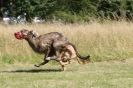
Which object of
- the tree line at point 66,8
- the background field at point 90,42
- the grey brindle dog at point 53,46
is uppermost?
the grey brindle dog at point 53,46

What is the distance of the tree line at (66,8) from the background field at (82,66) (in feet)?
49.3

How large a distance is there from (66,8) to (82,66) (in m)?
24.1

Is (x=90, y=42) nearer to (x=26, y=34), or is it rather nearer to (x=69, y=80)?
(x=26, y=34)

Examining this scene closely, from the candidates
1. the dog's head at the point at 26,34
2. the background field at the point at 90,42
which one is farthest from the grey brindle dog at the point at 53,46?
the background field at the point at 90,42

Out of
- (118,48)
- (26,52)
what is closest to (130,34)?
(118,48)

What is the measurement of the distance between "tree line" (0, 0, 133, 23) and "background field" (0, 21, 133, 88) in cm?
1504

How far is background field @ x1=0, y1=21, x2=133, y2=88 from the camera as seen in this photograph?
10.8 meters

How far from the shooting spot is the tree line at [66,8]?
120 feet

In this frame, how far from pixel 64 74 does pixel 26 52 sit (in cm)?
533

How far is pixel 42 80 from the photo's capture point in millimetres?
11016

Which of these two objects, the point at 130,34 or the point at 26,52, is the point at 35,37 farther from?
the point at 130,34

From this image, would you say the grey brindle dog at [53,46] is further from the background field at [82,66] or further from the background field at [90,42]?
the background field at [90,42]

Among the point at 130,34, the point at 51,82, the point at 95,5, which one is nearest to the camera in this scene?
the point at 51,82

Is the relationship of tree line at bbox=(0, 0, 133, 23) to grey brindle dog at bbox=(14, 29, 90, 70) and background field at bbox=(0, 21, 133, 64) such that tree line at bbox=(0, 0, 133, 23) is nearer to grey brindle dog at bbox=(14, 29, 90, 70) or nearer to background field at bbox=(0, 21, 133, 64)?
background field at bbox=(0, 21, 133, 64)
